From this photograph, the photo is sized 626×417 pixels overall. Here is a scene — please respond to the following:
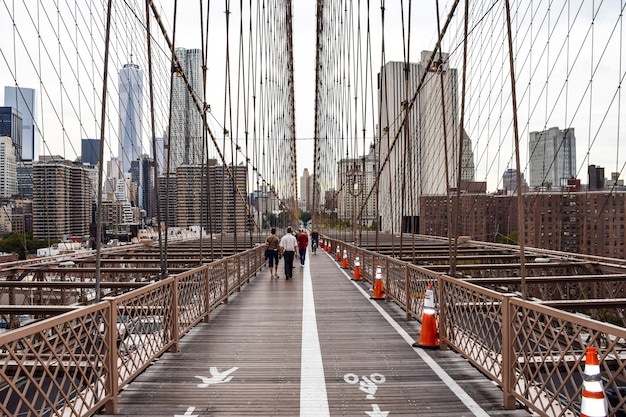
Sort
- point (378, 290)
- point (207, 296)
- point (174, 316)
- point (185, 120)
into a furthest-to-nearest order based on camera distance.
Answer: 1. point (185, 120)
2. point (378, 290)
3. point (207, 296)
4. point (174, 316)

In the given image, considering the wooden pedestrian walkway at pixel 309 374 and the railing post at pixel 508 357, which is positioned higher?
the railing post at pixel 508 357

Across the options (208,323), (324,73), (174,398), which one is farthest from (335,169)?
(174,398)

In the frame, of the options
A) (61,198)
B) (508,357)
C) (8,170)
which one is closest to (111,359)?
(508,357)

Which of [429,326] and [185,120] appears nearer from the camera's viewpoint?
[429,326]

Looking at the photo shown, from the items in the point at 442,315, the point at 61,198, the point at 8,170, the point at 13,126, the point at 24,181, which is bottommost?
the point at 442,315

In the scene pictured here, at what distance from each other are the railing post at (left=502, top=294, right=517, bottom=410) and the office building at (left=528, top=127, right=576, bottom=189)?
35.4 ft

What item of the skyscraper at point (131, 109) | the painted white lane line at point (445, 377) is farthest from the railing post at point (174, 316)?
the skyscraper at point (131, 109)

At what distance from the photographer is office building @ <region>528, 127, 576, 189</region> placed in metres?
14.9

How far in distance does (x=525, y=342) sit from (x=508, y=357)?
29cm

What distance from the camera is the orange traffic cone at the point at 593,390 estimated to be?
2812 mm

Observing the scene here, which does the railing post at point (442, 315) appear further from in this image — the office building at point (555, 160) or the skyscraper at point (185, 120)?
the skyscraper at point (185, 120)

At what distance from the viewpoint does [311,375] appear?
527cm

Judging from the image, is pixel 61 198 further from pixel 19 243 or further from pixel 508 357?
pixel 508 357

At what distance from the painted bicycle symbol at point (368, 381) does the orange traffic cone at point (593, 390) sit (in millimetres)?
2110
